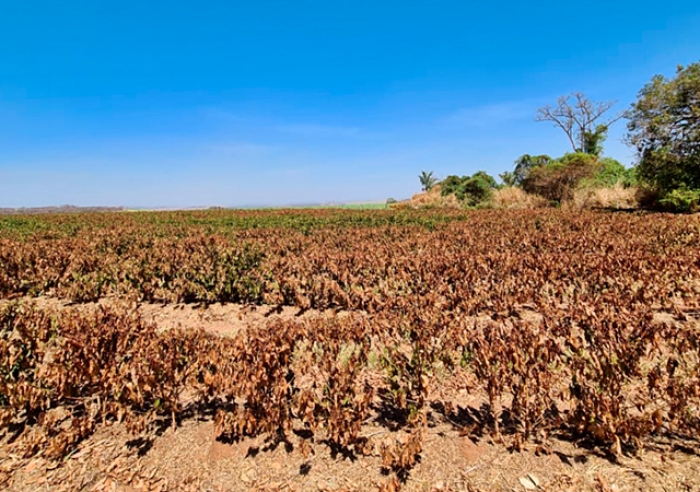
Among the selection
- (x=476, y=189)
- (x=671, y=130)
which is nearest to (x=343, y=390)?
(x=671, y=130)

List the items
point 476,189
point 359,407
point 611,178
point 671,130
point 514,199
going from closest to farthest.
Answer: point 359,407 → point 671,130 → point 611,178 → point 514,199 → point 476,189

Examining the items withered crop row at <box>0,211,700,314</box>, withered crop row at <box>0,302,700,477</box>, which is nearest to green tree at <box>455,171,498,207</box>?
withered crop row at <box>0,211,700,314</box>

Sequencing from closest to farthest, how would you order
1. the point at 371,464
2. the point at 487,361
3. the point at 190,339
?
the point at 371,464 < the point at 487,361 < the point at 190,339

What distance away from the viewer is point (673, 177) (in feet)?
56.9

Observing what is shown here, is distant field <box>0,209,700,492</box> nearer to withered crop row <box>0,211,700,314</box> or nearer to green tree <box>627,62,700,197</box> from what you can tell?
withered crop row <box>0,211,700,314</box>

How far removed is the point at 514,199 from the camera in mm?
29594

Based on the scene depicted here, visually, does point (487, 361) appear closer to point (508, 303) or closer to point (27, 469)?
point (508, 303)

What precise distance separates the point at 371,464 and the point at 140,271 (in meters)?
5.82

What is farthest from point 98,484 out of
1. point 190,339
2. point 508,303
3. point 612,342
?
point 508,303

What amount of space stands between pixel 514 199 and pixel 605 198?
7092mm

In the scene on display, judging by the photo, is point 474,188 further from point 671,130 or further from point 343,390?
point 343,390

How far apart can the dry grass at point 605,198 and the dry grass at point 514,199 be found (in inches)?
110

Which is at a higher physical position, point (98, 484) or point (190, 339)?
point (190, 339)

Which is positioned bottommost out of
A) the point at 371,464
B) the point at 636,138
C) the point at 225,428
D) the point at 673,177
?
the point at 371,464
